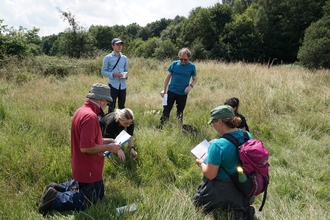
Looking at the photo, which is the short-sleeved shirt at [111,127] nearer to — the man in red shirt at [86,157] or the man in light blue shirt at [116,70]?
the man in red shirt at [86,157]

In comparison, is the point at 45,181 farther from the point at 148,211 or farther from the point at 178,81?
the point at 178,81

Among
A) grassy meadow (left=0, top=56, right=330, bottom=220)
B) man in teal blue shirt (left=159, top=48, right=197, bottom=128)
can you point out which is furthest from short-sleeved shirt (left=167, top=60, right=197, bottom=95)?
grassy meadow (left=0, top=56, right=330, bottom=220)

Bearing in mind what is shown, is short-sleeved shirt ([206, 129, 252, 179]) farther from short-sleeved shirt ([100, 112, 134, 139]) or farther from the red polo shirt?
short-sleeved shirt ([100, 112, 134, 139])

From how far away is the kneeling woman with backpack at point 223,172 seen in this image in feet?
7.64

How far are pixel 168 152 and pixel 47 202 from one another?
1.83m

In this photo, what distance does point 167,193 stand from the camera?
2881 millimetres

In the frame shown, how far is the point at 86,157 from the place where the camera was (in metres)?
2.60

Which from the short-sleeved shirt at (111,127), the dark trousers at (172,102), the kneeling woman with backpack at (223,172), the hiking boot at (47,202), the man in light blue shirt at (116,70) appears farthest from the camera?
the dark trousers at (172,102)

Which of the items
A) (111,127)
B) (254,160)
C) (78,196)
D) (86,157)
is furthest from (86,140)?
(254,160)

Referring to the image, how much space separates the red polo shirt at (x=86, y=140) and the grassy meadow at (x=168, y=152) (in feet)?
1.21

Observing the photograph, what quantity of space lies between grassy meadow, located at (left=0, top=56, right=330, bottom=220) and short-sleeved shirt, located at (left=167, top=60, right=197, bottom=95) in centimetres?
74

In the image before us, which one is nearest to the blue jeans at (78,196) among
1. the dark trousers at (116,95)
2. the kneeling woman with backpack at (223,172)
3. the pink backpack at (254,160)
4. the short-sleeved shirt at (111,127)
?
the short-sleeved shirt at (111,127)

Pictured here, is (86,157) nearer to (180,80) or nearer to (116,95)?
(116,95)

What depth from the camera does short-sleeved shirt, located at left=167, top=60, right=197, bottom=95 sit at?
494 cm
